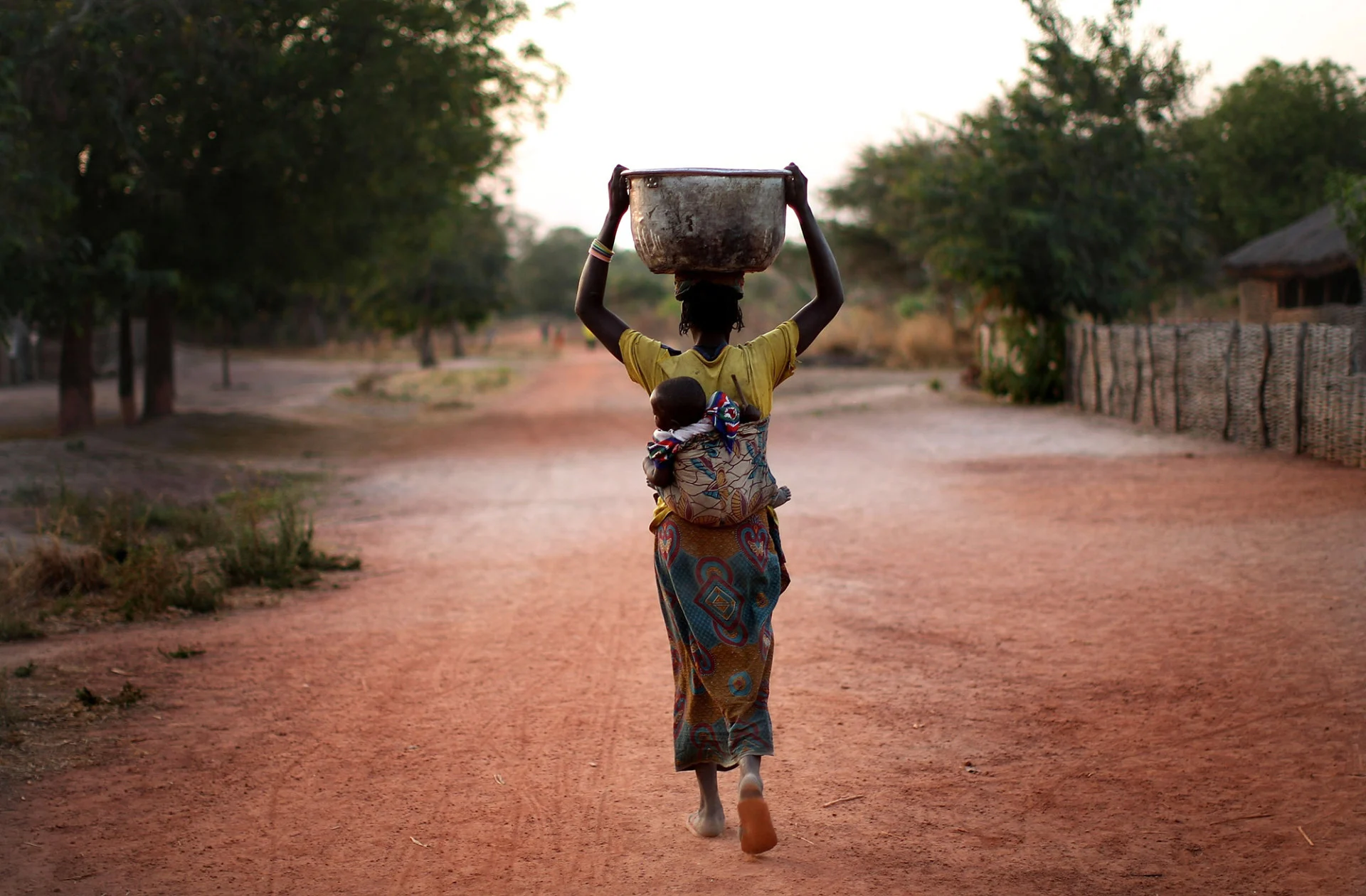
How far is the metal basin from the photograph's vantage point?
3.45 metres

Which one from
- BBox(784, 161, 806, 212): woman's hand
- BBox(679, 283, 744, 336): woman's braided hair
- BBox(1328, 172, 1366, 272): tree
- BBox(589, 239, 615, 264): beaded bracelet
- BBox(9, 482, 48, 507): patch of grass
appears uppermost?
BBox(1328, 172, 1366, 272): tree

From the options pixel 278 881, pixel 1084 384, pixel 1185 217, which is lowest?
pixel 278 881

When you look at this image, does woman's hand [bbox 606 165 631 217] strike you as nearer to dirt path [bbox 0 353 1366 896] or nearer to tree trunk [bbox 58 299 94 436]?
dirt path [bbox 0 353 1366 896]

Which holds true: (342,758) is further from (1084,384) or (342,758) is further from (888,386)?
(888,386)

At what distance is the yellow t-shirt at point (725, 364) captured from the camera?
3539 millimetres

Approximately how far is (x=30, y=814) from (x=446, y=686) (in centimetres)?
191

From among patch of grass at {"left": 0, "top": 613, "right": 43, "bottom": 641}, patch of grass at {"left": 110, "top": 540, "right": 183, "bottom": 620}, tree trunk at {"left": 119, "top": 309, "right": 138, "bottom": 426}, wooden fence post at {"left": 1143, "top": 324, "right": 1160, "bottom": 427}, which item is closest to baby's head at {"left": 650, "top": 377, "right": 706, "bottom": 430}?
patch of grass at {"left": 0, "top": 613, "right": 43, "bottom": 641}

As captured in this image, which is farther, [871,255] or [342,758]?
[871,255]

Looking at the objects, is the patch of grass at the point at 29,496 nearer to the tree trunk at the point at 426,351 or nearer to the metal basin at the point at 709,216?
the metal basin at the point at 709,216

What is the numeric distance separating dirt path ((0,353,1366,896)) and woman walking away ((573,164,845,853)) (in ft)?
1.27

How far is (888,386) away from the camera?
89.2 ft

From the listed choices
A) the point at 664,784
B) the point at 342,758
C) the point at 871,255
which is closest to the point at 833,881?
the point at 664,784

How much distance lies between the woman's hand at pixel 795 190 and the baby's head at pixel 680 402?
0.61 metres

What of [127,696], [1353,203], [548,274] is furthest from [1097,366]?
[548,274]
